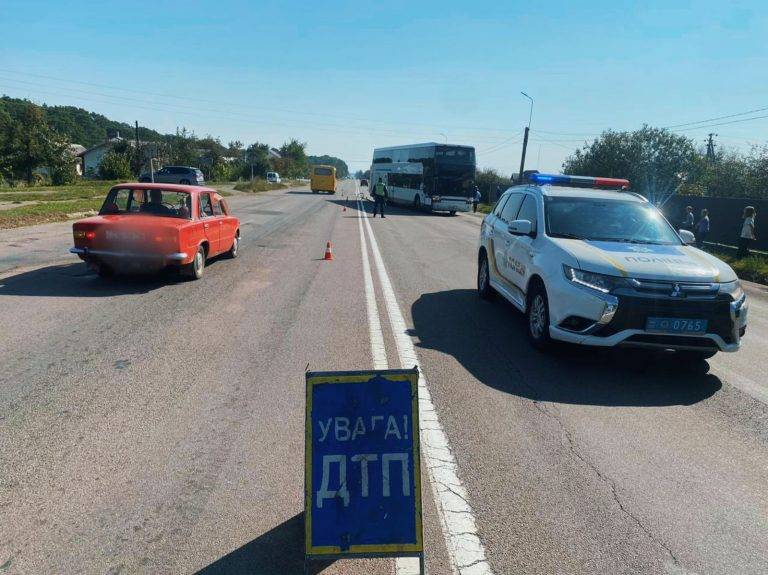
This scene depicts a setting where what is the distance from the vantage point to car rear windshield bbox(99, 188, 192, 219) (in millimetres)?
9906

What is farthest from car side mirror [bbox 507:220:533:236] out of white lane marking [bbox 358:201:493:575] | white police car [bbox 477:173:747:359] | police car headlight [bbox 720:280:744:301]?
white lane marking [bbox 358:201:493:575]

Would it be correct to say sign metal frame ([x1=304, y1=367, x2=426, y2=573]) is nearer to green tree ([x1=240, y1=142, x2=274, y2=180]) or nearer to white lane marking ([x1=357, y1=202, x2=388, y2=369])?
white lane marking ([x1=357, y1=202, x2=388, y2=369])

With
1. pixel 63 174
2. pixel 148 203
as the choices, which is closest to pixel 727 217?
pixel 148 203

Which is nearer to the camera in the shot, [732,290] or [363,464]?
[363,464]

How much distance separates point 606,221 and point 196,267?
650cm

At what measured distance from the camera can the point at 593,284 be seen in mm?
5793

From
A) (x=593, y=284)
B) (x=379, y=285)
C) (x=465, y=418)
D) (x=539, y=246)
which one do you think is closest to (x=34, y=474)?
(x=465, y=418)

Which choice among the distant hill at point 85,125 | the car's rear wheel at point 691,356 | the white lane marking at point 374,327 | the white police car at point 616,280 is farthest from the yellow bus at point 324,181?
the distant hill at point 85,125

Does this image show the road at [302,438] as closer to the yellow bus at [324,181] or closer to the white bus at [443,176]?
the white bus at [443,176]

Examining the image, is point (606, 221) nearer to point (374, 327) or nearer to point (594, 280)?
point (594, 280)

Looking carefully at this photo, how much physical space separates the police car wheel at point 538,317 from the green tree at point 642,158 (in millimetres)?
61246

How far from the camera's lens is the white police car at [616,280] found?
220 inches

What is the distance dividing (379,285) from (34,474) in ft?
23.5

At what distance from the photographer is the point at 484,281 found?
9422 millimetres
